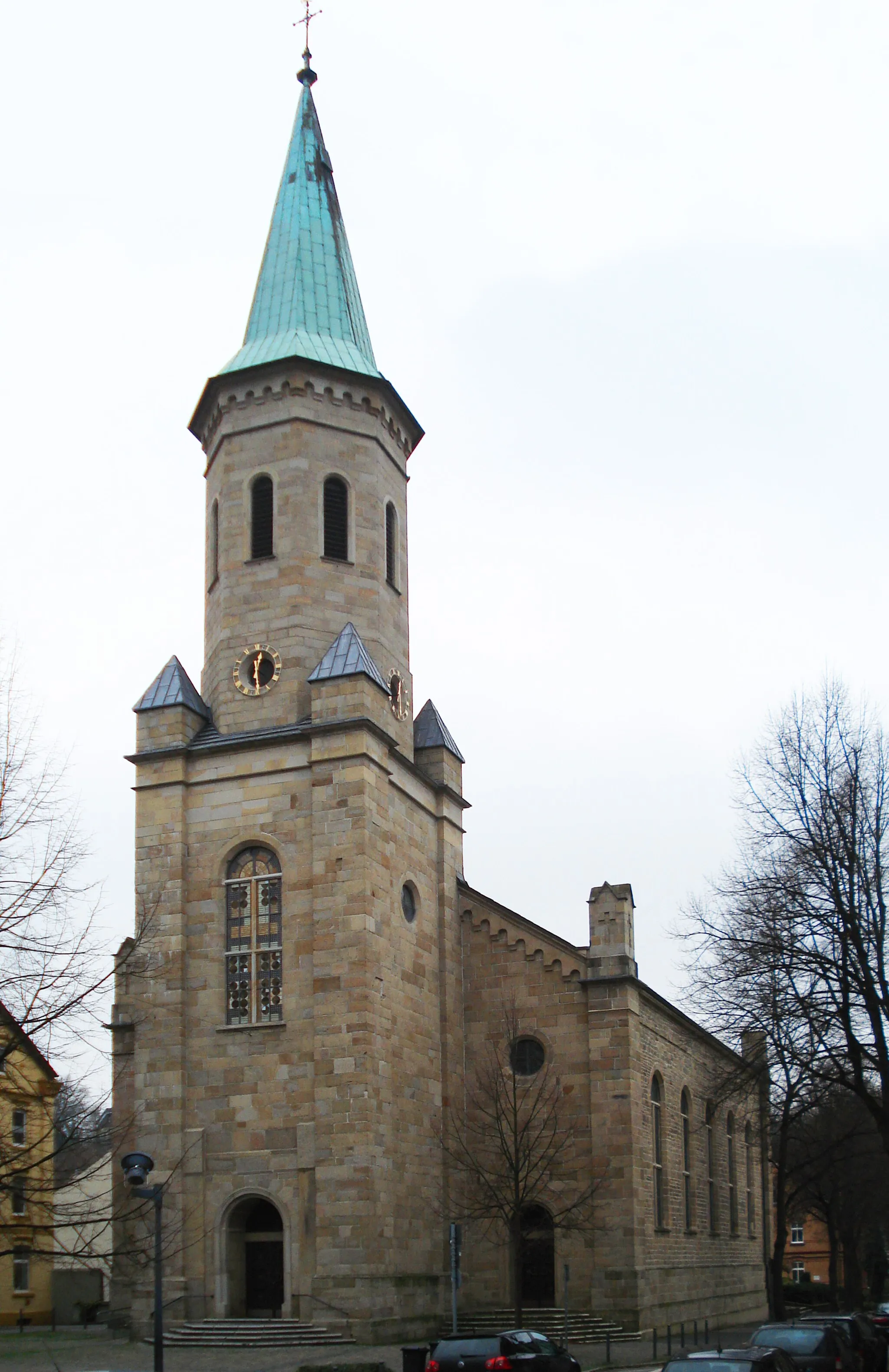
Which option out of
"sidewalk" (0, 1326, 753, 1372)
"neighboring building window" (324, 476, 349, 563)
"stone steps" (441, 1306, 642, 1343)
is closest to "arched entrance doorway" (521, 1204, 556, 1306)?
"stone steps" (441, 1306, 642, 1343)

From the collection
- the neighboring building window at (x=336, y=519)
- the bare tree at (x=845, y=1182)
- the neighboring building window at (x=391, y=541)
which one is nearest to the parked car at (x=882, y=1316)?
the bare tree at (x=845, y=1182)

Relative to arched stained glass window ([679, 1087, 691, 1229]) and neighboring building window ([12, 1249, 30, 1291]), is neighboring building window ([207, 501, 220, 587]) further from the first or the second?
neighboring building window ([12, 1249, 30, 1291])

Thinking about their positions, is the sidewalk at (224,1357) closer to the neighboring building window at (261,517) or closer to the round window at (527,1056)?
the round window at (527,1056)

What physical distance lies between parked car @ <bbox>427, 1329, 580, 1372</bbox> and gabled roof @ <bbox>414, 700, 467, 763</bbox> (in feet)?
54.9

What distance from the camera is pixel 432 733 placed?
36.7 m

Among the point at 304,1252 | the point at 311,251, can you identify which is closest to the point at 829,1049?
the point at 304,1252

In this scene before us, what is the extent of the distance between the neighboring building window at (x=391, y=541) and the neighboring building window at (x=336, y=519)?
1.58 meters

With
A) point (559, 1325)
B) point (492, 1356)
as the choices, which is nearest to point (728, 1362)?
point (492, 1356)

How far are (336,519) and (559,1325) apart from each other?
62.2ft

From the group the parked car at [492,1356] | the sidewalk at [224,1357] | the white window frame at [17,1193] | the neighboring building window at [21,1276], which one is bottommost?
the neighboring building window at [21,1276]

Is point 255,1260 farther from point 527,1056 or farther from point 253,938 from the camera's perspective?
point 527,1056

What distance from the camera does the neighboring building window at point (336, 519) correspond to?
113ft

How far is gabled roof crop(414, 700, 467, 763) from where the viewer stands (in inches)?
1437

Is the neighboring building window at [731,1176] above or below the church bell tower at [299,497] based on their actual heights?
below
